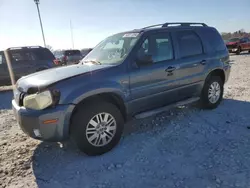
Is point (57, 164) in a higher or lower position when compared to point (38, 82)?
lower

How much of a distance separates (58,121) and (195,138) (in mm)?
2274

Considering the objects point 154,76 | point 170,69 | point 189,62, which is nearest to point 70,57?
point 189,62

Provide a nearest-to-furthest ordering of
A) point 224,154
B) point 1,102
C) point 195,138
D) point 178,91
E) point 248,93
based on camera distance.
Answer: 1. point 224,154
2. point 195,138
3. point 178,91
4. point 248,93
5. point 1,102

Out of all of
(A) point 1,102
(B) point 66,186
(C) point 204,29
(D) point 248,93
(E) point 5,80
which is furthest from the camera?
(E) point 5,80

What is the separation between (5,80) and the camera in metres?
10.1

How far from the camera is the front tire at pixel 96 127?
3377 mm

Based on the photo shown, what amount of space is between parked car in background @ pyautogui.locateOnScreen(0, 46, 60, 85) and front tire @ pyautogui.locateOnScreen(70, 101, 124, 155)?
7.54 meters

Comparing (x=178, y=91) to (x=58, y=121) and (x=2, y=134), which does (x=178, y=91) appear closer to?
(x=58, y=121)

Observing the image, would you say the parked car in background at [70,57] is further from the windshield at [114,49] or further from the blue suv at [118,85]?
the blue suv at [118,85]

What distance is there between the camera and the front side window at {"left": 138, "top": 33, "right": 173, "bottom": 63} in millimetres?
4141

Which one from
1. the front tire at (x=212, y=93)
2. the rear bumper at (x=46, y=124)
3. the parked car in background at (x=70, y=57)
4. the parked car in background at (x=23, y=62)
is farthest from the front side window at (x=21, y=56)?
the front tire at (x=212, y=93)

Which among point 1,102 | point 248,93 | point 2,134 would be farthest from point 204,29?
point 1,102

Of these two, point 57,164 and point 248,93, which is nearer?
point 57,164

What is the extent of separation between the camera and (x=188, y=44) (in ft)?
15.9
